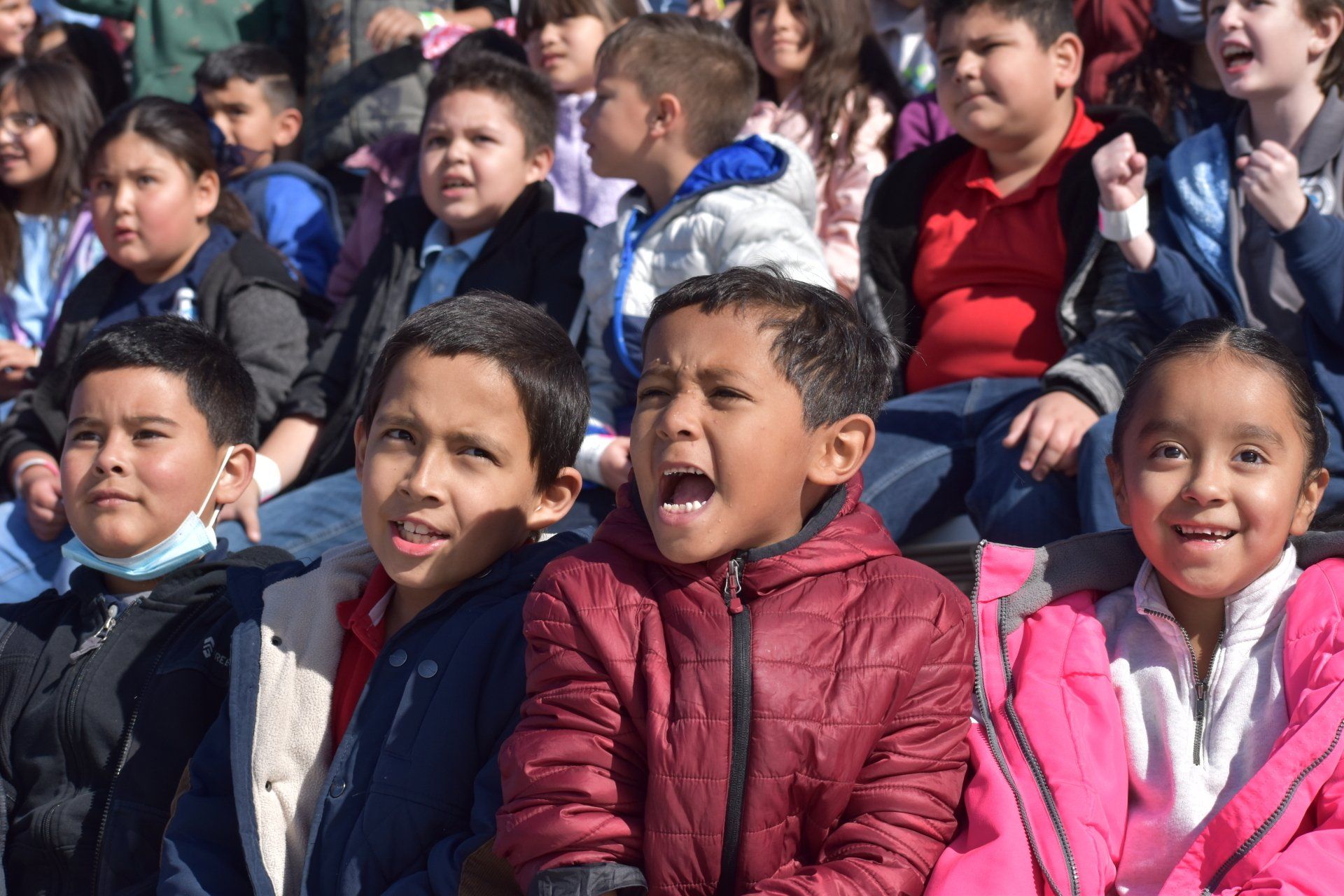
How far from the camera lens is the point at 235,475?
3.05 m

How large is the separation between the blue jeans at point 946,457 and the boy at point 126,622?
138 centimetres

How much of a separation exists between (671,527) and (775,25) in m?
2.76

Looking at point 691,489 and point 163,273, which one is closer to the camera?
point 691,489

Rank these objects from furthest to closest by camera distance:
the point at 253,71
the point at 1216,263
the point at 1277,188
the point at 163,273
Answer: the point at 253,71 < the point at 163,273 < the point at 1216,263 < the point at 1277,188

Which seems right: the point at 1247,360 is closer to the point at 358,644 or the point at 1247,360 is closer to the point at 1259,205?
the point at 1259,205

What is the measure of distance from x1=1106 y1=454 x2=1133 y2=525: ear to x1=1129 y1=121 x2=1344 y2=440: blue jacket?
2.22 feet

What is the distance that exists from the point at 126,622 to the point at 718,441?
134 centimetres

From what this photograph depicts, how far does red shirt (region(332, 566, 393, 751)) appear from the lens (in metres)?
2.46

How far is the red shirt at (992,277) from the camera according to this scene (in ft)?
11.5

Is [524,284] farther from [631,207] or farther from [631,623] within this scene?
[631,623]

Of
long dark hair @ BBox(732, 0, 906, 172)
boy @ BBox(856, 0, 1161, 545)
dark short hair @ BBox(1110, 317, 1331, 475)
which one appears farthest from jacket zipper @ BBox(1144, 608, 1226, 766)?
long dark hair @ BBox(732, 0, 906, 172)

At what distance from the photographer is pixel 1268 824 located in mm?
1988

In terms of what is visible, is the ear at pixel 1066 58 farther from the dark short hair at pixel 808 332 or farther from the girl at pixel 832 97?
the dark short hair at pixel 808 332

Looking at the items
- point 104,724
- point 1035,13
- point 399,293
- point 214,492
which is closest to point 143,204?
point 399,293
